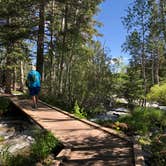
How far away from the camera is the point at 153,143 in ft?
26.6

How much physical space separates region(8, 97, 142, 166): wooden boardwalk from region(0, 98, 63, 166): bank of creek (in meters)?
0.29

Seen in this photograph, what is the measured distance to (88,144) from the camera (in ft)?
23.4

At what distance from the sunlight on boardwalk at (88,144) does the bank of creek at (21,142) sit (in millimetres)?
327

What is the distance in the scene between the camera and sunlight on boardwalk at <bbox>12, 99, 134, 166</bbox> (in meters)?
6.23

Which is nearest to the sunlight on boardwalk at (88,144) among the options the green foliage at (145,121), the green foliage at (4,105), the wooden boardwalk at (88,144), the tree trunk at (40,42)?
the wooden boardwalk at (88,144)

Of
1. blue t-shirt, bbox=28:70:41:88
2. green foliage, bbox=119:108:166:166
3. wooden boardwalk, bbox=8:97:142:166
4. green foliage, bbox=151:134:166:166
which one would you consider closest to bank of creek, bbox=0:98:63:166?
wooden boardwalk, bbox=8:97:142:166

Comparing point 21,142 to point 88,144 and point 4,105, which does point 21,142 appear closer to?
point 88,144

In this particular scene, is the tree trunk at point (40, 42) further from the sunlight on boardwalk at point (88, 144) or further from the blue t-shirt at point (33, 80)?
the sunlight on boardwalk at point (88, 144)

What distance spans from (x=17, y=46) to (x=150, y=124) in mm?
12005

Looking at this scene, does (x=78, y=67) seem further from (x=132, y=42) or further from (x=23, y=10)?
(x=132, y=42)

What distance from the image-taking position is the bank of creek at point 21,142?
21.1ft

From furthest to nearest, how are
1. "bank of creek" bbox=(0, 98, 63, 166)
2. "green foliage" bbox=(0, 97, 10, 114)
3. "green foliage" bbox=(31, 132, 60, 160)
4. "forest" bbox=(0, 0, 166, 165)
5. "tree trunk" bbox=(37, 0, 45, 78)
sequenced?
"tree trunk" bbox=(37, 0, 45, 78)
"forest" bbox=(0, 0, 166, 165)
"green foliage" bbox=(0, 97, 10, 114)
"green foliage" bbox=(31, 132, 60, 160)
"bank of creek" bbox=(0, 98, 63, 166)

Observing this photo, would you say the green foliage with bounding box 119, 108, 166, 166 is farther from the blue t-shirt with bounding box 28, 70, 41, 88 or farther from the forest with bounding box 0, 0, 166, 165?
the blue t-shirt with bounding box 28, 70, 41, 88

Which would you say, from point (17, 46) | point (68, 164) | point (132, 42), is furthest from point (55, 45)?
point (68, 164)
